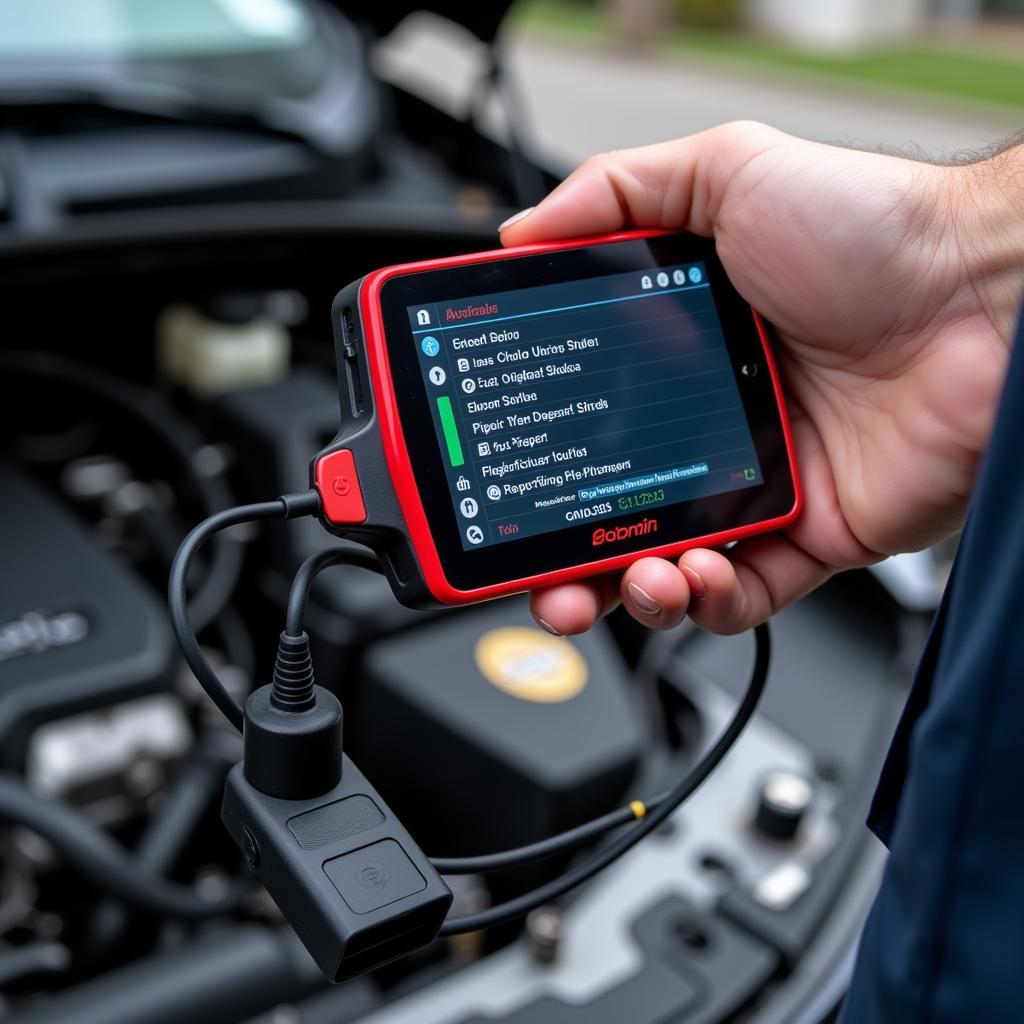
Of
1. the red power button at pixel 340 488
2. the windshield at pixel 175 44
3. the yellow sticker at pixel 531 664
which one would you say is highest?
the windshield at pixel 175 44

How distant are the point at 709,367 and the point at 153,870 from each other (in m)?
0.64

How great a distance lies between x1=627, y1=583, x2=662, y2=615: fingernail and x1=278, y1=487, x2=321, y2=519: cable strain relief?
0.22 meters

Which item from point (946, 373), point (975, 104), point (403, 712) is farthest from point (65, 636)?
point (975, 104)

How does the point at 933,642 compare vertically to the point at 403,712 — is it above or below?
above

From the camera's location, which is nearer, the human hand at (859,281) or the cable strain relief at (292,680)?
the cable strain relief at (292,680)

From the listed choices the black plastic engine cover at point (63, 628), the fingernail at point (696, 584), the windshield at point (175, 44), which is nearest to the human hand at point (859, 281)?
the fingernail at point (696, 584)

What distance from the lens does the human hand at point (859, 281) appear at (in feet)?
2.48

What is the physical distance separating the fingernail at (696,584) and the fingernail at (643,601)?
0.04 metres

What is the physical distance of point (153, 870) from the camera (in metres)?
1.01

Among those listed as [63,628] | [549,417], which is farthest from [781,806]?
[63,628]

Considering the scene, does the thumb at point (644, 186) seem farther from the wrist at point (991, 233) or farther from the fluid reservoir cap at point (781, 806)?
the fluid reservoir cap at point (781, 806)

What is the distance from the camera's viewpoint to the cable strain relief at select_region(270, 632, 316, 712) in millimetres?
579

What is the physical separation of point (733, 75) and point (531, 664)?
9.91 meters

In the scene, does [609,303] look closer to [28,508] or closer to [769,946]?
[769,946]
